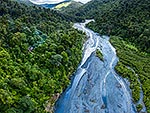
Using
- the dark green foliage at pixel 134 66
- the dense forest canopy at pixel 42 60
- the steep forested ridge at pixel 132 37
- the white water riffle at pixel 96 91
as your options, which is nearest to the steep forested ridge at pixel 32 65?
the dense forest canopy at pixel 42 60

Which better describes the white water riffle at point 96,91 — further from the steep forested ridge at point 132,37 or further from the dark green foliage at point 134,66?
the steep forested ridge at point 132,37

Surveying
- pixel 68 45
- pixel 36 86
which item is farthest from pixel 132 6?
pixel 36 86

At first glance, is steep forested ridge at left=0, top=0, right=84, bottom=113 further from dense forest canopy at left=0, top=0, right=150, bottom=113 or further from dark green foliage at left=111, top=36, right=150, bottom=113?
dark green foliage at left=111, top=36, right=150, bottom=113

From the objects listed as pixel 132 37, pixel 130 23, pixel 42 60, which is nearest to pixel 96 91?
pixel 42 60

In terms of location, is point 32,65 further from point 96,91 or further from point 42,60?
point 96,91

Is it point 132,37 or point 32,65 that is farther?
point 132,37

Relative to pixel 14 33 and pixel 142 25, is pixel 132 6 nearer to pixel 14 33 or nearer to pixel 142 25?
pixel 142 25

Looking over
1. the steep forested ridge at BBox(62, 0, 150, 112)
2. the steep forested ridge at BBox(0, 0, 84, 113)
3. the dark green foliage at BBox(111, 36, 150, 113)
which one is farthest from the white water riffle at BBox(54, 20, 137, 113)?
the steep forested ridge at BBox(62, 0, 150, 112)
